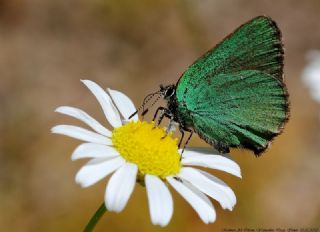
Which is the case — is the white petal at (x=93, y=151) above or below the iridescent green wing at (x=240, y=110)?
above

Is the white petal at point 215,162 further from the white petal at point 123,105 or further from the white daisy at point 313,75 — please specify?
the white daisy at point 313,75

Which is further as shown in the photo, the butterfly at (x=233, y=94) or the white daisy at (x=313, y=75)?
the white daisy at (x=313, y=75)

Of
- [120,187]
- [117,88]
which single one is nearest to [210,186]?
[120,187]

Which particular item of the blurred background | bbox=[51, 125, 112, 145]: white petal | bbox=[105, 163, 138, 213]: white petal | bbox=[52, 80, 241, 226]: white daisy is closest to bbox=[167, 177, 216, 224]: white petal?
bbox=[52, 80, 241, 226]: white daisy

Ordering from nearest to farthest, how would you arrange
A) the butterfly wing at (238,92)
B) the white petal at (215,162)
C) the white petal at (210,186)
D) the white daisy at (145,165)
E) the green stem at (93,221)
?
1. the green stem at (93,221)
2. the white daisy at (145,165)
3. the white petal at (210,186)
4. the white petal at (215,162)
5. the butterfly wing at (238,92)

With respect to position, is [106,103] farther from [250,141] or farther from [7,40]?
[7,40]

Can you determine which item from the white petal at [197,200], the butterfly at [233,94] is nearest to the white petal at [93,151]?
the white petal at [197,200]

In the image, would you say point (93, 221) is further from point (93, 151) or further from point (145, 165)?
point (145, 165)
